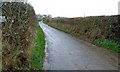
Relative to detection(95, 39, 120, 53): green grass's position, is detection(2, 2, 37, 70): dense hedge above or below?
above

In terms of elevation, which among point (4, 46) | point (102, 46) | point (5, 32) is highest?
point (5, 32)

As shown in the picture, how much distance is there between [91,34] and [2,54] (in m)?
14.7

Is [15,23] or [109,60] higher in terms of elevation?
[15,23]

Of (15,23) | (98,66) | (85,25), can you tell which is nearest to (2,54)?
(15,23)

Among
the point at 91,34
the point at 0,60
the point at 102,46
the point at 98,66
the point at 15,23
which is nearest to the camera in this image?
the point at 0,60

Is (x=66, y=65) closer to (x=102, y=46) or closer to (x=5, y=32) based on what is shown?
(x=5, y=32)

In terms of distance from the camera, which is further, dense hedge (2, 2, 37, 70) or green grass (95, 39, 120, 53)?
green grass (95, 39, 120, 53)

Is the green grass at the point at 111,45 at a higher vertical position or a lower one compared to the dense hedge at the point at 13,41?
lower

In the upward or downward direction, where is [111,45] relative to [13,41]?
downward

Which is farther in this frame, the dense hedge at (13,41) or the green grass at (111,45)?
the green grass at (111,45)

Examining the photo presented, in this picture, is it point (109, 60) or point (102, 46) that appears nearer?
point (109, 60)

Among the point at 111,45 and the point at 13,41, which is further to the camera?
the point at 111,45

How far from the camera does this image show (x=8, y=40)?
7.72 meters

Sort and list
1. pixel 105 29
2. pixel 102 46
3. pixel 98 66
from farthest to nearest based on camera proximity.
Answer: pixel 105 29, pixel 102 46, pixel 98 66
